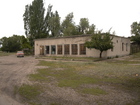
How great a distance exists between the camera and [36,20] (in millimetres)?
44000

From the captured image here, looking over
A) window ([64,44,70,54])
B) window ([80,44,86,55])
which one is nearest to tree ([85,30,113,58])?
window ([80,44,86,55])

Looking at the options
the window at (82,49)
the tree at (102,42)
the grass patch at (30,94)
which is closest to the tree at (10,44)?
the window at (82,49)

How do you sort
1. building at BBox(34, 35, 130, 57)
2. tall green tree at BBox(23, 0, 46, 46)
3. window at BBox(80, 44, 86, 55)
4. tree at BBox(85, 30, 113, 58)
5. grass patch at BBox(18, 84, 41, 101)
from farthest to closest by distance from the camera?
1. tall green tree at BBox(23, 0, 46, 46)
2. window at BBox(80, 44, 86, 55)
3. building at BBox(34, 35, 130, 57)
4. tree at BBox(85, 30, 113, 58)
5. grass patch at BBox(18, 84, 41, 101)

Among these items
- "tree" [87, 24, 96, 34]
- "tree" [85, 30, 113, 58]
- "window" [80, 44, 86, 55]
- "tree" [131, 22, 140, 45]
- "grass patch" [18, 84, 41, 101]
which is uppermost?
"tree" [87, 24, 96, 34]

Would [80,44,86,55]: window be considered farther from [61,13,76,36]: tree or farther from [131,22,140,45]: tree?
[61,13,76,36]: tree

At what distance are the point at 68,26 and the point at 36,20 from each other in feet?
45.2

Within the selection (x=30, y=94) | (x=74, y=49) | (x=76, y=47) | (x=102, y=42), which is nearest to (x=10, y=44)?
(x=74, y=49)

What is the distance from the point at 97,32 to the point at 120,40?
297 inches

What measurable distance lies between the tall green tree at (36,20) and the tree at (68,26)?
8423mm

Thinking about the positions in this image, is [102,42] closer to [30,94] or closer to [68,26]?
[30,94]

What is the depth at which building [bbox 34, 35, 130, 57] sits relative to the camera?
26531 mm

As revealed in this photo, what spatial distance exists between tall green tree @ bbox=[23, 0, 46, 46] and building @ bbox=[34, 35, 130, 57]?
9828 mm

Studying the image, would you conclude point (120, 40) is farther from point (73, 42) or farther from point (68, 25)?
point (68, 25)

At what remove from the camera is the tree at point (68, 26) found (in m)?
50.2
